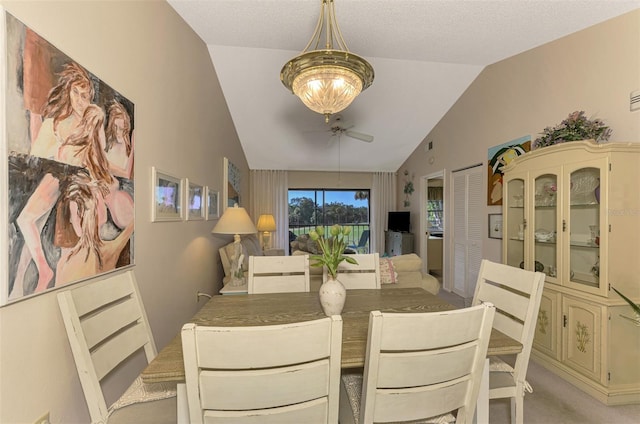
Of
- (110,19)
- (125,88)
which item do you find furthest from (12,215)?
(110,19)

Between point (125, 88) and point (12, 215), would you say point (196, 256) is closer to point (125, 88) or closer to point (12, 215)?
point (125, 88)

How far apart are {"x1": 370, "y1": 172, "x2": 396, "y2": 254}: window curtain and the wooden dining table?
444cm

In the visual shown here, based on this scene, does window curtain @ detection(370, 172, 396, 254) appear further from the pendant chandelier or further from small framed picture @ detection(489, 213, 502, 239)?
the pendant chandelier

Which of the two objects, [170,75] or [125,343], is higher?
[170,75]

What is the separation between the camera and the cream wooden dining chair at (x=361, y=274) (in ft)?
6.58

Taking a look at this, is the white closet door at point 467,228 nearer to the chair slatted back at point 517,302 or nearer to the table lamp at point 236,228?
the chair slatted back at point 517,302

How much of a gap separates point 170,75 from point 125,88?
2.27 feet

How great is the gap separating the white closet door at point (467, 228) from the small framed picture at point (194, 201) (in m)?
3.43

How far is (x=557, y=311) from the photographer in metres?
2.18

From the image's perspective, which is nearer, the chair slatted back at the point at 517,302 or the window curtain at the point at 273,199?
the chair slatted back at the point at 517,302

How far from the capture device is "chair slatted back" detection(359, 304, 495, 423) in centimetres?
86

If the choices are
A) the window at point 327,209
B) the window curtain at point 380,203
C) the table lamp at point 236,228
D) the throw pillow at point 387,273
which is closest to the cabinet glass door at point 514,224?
the throw pillow at point 387,273

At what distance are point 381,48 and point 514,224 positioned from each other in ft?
7.53

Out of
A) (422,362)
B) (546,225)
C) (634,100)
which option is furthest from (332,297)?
(634,100)
